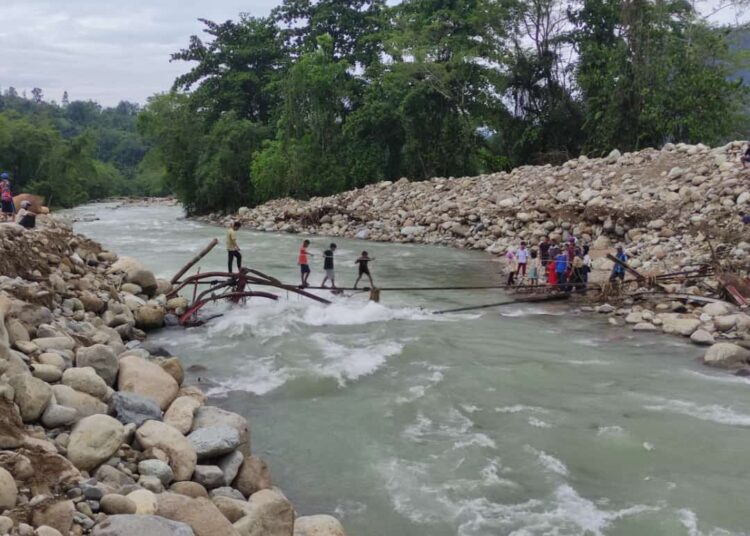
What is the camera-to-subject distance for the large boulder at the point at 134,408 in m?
6.18

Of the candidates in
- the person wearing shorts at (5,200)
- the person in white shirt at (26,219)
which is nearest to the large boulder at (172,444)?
the person in white shirt at (26,219)

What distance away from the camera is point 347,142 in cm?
3481

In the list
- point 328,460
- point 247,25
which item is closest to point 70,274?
point 328,460

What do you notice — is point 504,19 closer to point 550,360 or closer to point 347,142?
point 347,142

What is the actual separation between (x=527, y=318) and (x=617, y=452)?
19.0 ft

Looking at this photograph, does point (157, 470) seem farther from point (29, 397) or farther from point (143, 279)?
point (143, 279)

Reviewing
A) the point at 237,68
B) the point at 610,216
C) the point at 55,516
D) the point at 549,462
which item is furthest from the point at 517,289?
the point at 237,68

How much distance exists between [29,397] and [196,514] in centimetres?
200

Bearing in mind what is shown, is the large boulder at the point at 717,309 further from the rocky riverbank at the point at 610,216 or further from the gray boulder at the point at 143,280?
the gray boulder at the point at 143,280

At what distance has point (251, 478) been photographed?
5.81 metres

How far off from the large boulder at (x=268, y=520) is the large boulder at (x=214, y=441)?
3.15 feet

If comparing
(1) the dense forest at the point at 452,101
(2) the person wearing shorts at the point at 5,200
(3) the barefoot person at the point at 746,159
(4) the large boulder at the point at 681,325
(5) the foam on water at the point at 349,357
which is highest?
(1) the dense forest at the point at 452,101

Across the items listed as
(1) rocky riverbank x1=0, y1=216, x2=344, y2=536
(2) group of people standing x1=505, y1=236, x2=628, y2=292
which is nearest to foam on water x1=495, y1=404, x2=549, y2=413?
(1) rocky riverbank x1=0, y1=216, x2=344, y2=536

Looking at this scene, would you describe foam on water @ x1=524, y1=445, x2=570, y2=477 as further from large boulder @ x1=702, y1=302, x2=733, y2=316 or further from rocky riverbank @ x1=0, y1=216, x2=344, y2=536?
large boulder @ x1=702, y1=302, x2=733, y2=316
